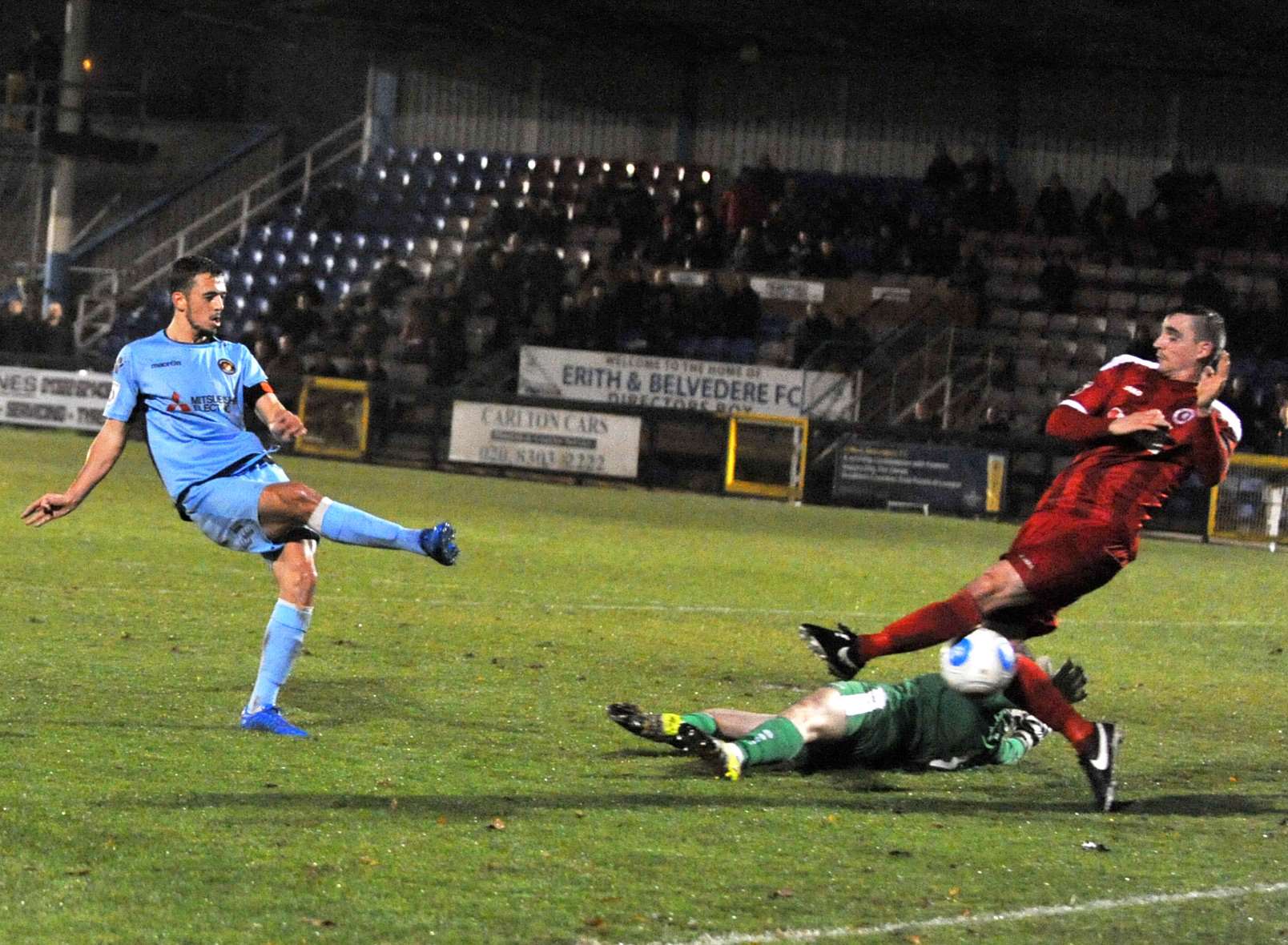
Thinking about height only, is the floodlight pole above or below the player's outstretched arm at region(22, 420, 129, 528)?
above

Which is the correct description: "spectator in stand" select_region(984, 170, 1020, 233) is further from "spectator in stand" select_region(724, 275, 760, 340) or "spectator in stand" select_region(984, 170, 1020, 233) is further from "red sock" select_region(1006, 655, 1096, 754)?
"red sock" select_region(1006, 655, 1096, 754)

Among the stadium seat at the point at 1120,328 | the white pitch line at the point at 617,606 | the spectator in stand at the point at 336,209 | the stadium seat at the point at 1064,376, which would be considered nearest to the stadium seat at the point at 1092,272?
the stadium seat at the point at 1120,328

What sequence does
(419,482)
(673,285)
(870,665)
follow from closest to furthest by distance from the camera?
(870,665) → (419,482) → (673,285)

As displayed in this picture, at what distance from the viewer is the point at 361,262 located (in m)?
32.2

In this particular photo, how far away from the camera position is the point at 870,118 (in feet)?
109

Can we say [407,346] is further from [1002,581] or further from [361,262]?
[1002,581]

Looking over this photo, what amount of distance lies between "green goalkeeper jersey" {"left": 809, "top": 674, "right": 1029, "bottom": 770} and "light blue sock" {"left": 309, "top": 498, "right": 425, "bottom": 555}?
1.72m

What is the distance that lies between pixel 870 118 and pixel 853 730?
27556 mm

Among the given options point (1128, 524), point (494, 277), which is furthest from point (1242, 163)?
point (1128, 524)

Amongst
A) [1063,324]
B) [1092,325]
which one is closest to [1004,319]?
[1063,324]

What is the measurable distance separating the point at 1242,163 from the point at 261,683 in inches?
1053

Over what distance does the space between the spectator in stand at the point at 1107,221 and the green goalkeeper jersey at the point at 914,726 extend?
867 inches

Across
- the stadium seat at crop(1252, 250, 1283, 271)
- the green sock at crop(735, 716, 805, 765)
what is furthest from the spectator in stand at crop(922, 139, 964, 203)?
the green sock at crop(735, 716, 805, 765)

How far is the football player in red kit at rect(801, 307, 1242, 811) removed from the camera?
23.9 ft
